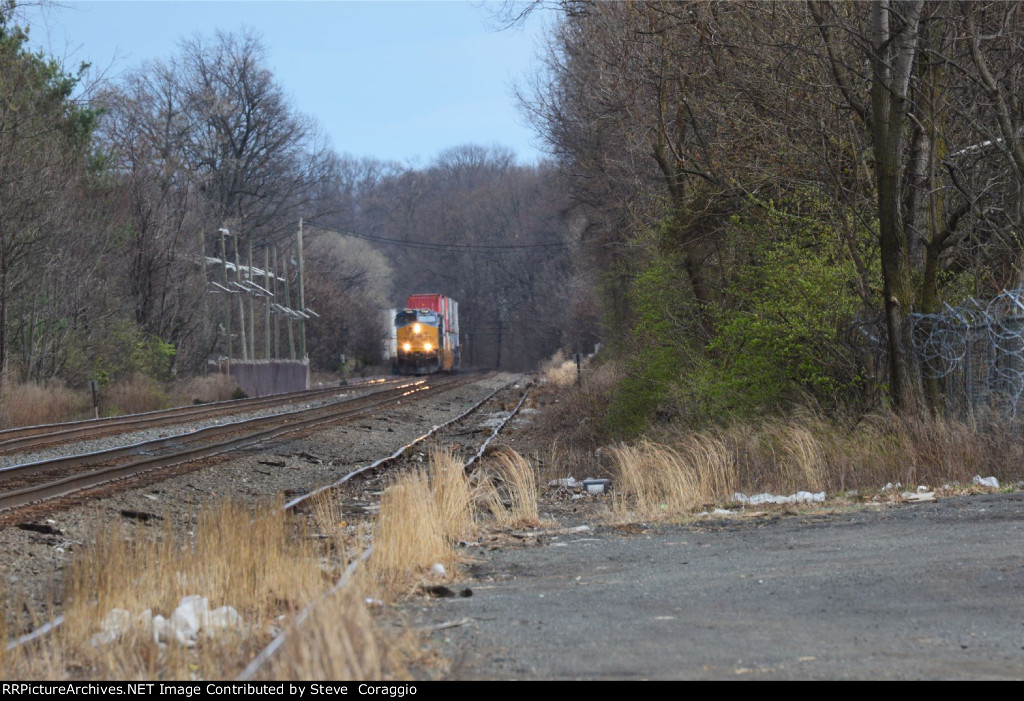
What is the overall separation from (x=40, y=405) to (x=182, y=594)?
79.6 ft

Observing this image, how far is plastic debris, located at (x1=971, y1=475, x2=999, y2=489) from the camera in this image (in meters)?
11.1

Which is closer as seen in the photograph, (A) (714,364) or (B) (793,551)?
(B) (793,551)

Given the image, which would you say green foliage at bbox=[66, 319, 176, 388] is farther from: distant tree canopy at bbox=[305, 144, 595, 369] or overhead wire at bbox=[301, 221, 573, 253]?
overhead wire at bbox=[301, 221, 573, 253]

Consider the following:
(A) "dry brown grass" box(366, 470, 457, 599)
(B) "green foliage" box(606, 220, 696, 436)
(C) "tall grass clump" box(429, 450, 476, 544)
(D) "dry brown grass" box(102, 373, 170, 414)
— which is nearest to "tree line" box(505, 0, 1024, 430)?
(B) "green foliage" box(606, 220, 696, 436)

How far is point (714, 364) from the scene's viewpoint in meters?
17.2

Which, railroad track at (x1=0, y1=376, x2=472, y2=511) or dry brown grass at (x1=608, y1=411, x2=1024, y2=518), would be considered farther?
railroad track at (x1=0, y1=376, x2=472, y2=511)

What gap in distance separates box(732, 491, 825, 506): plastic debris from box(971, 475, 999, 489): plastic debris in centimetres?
159

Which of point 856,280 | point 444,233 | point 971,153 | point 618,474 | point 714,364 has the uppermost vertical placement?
point 444,233

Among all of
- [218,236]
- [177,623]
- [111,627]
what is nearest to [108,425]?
[111,627]

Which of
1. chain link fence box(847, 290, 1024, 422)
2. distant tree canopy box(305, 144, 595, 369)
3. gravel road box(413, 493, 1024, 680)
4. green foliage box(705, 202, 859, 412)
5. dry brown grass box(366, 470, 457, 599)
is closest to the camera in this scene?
gravel road box(413, 493, 1024, 680)

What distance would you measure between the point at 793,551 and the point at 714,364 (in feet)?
30.6

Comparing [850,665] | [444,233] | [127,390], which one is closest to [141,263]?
[127,390]

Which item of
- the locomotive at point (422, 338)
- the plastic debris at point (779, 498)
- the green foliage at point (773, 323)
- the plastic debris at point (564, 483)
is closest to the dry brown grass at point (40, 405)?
the green foliage at point (773, 323)
